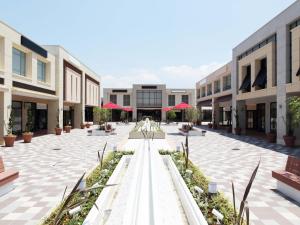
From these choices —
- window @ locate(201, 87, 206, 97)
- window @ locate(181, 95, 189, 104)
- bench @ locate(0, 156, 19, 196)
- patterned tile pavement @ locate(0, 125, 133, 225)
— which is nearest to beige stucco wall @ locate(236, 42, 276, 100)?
patterned tile pavement @ locate(0, 125, 133, 225)

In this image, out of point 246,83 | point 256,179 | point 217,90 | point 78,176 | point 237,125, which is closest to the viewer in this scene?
point 256,179

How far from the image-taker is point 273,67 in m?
21.8

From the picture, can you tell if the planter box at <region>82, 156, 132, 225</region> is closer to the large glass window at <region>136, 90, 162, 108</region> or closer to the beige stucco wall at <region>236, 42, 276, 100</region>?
the beige stucco wall at <region>236, 42, 276, 100</region>

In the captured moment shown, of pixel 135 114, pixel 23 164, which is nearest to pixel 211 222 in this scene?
pixel 23 164

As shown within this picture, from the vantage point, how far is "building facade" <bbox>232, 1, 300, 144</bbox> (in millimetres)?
18938

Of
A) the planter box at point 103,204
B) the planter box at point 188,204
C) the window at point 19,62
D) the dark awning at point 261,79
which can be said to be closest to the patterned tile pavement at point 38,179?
the planter box at point 103,204

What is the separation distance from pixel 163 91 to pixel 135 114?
9.75 m

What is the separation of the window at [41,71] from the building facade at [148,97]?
1683 inches

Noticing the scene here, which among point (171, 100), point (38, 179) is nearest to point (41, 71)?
point (38, 179)

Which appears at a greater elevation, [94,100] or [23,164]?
[94,100]

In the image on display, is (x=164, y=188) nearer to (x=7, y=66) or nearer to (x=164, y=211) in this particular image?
(x=164, y=211)

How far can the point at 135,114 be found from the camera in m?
71.0

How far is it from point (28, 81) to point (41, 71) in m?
4.42

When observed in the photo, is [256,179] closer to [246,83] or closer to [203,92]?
[246,83]
